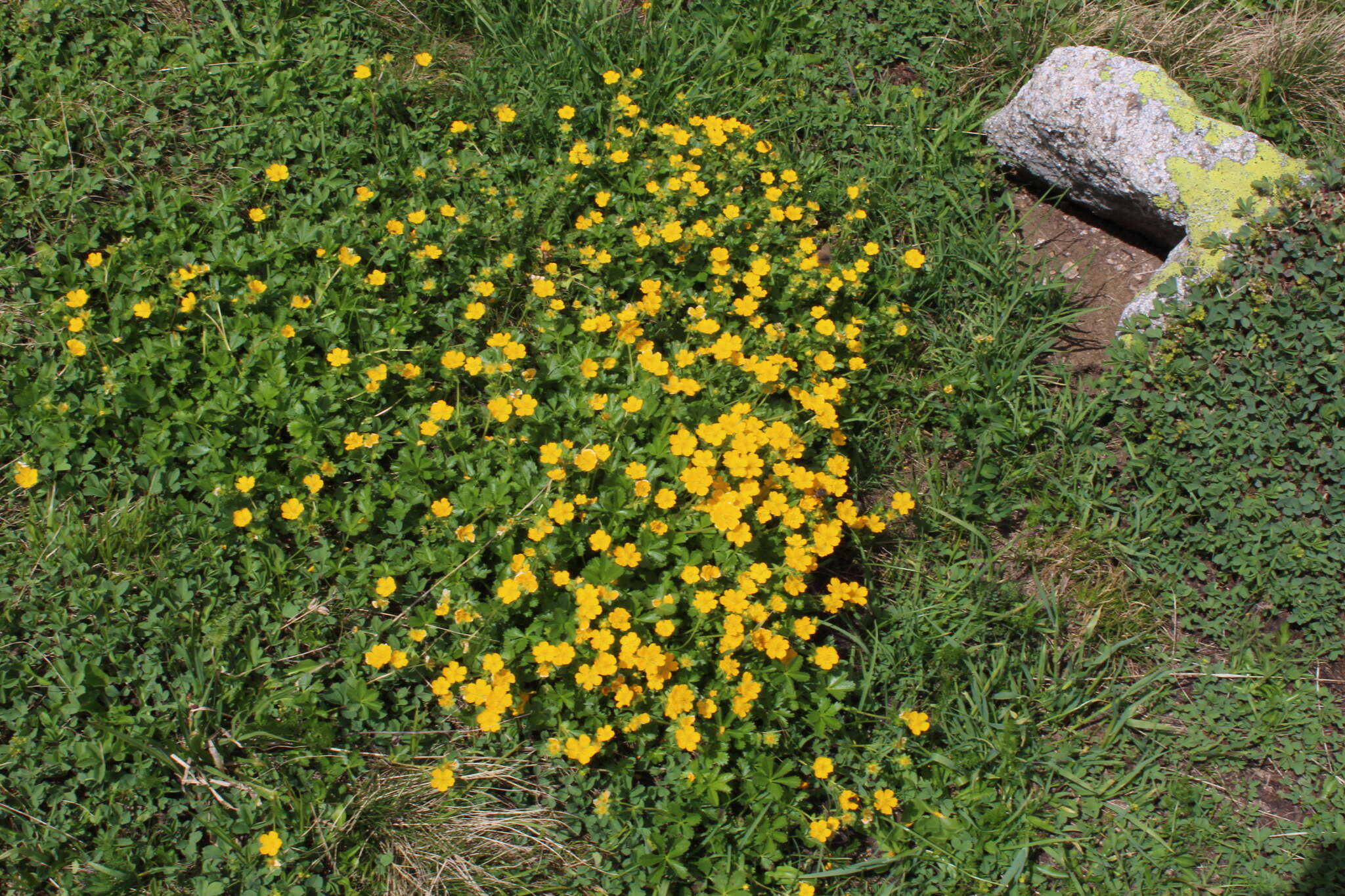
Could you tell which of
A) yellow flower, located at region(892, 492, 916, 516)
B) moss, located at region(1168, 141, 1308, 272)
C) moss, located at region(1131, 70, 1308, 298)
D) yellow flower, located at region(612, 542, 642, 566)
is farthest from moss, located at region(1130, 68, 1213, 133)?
yellow flower, located at region(612, 542, 642, 566)

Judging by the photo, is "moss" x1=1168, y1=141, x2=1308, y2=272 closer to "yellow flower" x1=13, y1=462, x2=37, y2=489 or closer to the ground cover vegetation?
the ground cover vegetation

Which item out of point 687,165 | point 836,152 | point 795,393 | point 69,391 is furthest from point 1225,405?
point 69,391

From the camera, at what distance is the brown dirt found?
403 cm

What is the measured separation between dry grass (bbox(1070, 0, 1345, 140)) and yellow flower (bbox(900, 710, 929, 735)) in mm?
3209

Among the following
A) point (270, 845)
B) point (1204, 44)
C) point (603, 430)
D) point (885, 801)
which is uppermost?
point (1204, 44)

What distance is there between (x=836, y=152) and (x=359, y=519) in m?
2.60

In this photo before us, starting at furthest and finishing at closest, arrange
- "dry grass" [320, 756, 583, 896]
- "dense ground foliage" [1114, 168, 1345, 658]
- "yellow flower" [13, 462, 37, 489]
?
"dense ground foliage" [1114, 168, 1345, 658] < "yellow flower" [13, 462, 37, 489] < "dry grass" [320, 756, 583, 896]

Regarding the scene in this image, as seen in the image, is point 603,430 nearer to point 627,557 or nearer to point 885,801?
point 627,557

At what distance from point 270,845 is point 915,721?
1828 millimetres

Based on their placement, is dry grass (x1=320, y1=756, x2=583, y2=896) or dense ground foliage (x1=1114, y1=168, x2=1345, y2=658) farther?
dense ground foliage (x1=1114, y1=168, x2=1345, y2=658)

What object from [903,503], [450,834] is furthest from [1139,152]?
[450,834]

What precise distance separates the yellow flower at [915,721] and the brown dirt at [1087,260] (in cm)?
169

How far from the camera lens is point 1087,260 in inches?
167

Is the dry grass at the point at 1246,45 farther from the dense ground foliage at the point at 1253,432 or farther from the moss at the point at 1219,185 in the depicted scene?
the dense ground foliage at the point at 1253,432
